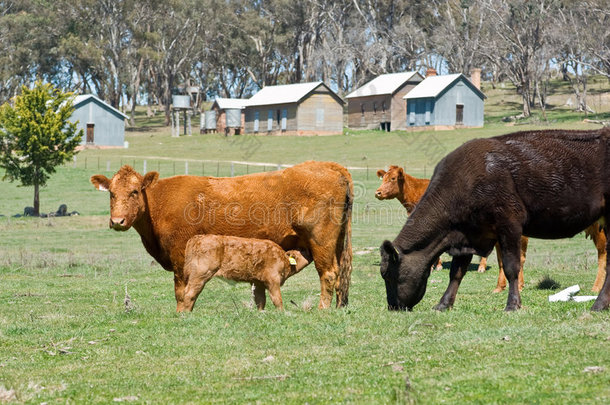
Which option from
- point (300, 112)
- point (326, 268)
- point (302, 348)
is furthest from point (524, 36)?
point (302, 348)

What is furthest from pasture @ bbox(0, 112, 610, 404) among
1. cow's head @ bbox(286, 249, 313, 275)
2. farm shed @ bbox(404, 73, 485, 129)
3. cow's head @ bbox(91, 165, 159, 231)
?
farm shed @ bbox(404, 73, 485, 129)

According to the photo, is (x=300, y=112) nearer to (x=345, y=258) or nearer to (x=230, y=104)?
(x=230, y=104)

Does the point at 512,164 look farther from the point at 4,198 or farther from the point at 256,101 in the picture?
the point at 256,101

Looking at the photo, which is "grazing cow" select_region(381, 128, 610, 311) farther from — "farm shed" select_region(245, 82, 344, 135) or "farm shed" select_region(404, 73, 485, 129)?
"farm shed" select_region(245, 82, 344, 135)

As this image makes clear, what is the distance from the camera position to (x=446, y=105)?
83625mm

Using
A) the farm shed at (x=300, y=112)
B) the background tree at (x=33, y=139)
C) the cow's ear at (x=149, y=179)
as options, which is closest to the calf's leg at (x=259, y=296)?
the cow's ear at (x=149, y=179)

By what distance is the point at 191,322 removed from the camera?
10500mm

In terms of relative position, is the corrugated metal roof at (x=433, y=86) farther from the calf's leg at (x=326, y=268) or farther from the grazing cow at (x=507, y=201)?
the grazing cow at (x=507, y=201)

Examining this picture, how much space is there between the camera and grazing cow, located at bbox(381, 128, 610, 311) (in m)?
10.5

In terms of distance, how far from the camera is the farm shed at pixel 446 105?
8338 centimetres

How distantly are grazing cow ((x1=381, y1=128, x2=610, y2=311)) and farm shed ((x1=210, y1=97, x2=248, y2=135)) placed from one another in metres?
82.8

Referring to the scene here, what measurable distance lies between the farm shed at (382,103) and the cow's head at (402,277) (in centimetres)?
7714

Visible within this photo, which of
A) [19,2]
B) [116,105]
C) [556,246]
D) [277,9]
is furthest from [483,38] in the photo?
[556,246]

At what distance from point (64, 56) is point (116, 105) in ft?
26.7
